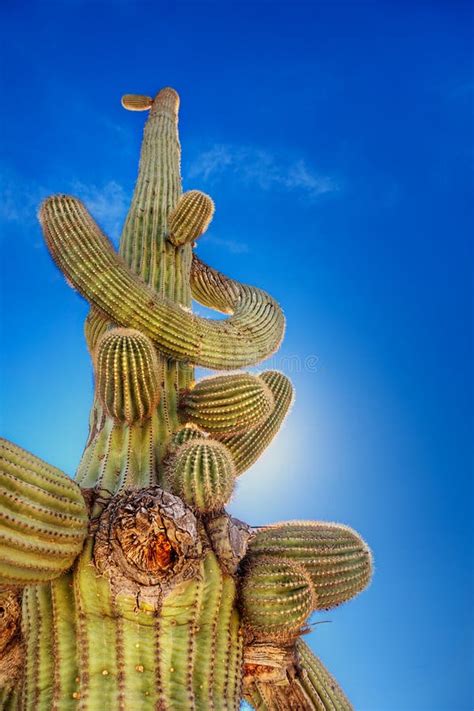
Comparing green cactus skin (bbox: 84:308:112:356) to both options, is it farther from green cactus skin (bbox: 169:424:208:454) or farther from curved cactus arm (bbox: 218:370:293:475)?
curved cactus arm (bbox: 218:370:293:475)

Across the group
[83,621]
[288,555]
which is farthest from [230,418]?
[83,621]

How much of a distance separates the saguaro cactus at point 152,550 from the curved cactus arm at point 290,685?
11 millimetres

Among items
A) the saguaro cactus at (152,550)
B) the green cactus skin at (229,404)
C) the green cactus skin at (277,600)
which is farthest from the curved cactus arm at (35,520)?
the green cactus skin at (229,404)

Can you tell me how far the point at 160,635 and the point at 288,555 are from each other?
87cm

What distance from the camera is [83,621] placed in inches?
124

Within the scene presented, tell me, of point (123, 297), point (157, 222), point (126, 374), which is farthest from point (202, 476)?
point (157, 222)

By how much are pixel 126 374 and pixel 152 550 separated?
122cm

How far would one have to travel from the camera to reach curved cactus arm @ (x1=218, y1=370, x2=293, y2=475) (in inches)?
177

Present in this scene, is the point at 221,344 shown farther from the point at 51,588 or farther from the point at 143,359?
the point at 51,588

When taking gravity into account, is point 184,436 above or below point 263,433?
below

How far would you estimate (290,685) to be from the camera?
3.70 meters

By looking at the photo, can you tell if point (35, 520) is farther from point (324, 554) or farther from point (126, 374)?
point (324, 554)

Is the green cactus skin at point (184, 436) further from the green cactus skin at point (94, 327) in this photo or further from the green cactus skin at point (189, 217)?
the green cactus skin at point (189, 217)

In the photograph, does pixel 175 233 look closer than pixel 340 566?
No
